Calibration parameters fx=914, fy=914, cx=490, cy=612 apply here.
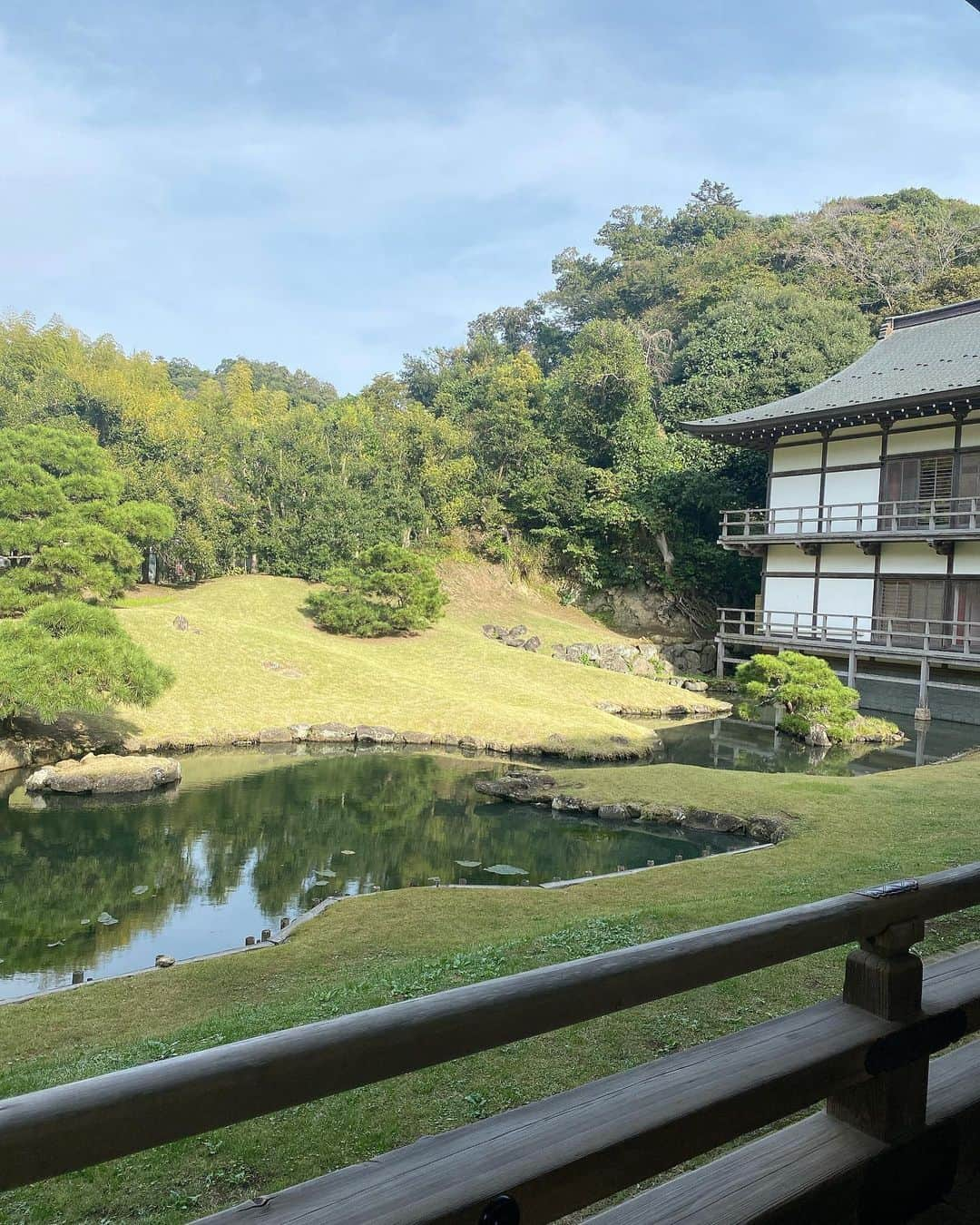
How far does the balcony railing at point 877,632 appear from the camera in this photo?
17891 mm

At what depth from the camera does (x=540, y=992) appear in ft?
4.71

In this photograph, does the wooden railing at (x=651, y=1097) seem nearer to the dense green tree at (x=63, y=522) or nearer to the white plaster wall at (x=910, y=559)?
the dense green tree at (x=63, y=522)

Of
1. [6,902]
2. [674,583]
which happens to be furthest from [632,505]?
[6,902]

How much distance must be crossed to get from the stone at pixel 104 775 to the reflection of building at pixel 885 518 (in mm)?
14184

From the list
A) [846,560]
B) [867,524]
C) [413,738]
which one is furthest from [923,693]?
[413,738]

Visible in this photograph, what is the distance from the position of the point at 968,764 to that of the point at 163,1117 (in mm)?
13568

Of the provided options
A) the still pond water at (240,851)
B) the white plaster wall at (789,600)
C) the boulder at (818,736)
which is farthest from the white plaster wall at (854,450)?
the still pond water at (240,851)

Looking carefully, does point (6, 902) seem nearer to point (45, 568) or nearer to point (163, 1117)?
point (163, 1117)

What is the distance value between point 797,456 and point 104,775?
16.8 meters

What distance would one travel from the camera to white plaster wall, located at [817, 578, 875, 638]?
20141mm

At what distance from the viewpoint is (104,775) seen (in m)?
11.8

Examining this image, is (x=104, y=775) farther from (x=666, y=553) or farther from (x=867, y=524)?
(x=666, y=553)

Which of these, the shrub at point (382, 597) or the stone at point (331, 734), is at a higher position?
the shrub at point (382, 597)

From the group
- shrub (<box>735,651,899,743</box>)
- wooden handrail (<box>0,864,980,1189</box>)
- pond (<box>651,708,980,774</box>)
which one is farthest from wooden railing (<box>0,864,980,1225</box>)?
shrub (<box>735,651,899,743</box>)
